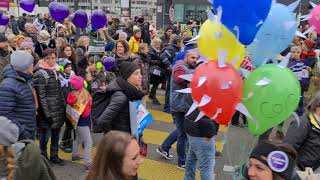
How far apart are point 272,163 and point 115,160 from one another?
40.1 inches

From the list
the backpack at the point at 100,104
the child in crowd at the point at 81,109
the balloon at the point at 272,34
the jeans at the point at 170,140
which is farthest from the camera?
the jeans at the point at 170,140

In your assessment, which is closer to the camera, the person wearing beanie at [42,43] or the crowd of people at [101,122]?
the crowd of people at [101,122]

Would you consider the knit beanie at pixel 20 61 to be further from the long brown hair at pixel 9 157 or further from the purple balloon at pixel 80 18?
the purple balloon at pixel 80 18

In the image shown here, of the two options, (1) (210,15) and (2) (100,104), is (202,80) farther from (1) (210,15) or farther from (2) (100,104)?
(2) (100,104)

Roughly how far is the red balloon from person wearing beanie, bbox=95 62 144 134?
1.52 metres

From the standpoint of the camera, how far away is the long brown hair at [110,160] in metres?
2.58

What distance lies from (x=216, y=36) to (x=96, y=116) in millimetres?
2028

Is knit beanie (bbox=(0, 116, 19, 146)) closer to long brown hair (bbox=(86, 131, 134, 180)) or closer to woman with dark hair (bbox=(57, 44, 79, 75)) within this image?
long brown hair (bbox=(86, 131, 134, 180))

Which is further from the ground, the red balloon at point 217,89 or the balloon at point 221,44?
the balloon at point 221,44

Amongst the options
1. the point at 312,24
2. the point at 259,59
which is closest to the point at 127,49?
the point at 312,24

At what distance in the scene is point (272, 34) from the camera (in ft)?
10.8

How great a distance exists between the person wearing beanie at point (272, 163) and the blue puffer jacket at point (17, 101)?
9.94 feet

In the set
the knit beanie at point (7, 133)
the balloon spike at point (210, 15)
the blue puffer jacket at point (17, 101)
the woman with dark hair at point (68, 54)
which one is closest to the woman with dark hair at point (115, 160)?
the knit beanie at point (7, 133)

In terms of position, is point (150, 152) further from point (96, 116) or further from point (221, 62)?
point (221, 62)
